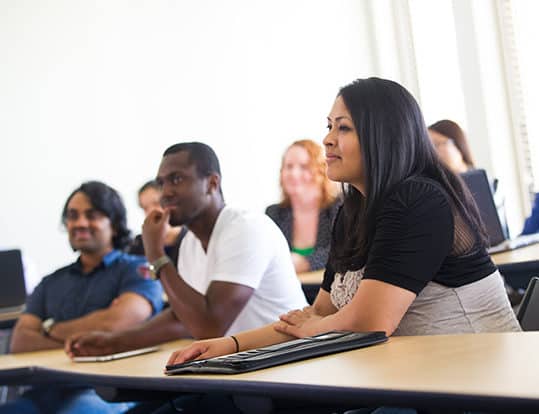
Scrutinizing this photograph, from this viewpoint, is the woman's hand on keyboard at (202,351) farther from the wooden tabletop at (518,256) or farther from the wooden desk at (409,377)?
the wooden tabletop at (518,256)

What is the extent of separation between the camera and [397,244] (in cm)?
224

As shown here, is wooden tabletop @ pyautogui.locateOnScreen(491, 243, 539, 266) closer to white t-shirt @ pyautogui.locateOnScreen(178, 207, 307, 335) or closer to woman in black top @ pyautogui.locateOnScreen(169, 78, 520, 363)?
white t-shirt @ pyautogui.locateOnScreen(178, 207, 307, 335)

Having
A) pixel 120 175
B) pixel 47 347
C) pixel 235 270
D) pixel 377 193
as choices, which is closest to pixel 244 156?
pixel 120 175

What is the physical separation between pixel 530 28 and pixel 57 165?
3247 millimetres

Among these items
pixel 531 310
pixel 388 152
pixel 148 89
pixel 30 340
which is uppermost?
pixel 148 89

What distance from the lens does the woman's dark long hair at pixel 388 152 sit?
93.4 inches

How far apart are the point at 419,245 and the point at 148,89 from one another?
16.7 ft

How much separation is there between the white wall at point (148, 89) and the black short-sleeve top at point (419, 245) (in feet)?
14.7

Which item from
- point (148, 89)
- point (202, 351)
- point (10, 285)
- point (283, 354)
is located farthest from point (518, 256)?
point (148, 89)

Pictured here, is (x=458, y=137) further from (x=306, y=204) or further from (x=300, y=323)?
(x=300, y=323)

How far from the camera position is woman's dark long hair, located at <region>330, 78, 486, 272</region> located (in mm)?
2373

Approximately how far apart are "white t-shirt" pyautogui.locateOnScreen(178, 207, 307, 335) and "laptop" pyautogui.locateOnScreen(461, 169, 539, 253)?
2.95 feet

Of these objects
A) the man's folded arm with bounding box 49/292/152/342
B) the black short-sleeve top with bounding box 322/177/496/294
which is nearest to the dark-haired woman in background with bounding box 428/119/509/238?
the man's folded arm with bounding box 49/292/152/342

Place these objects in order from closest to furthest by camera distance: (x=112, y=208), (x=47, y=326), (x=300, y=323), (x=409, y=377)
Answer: (x=409, y=377), (x=300, y=323), (x=47, y=326), (x=112, y=208)
